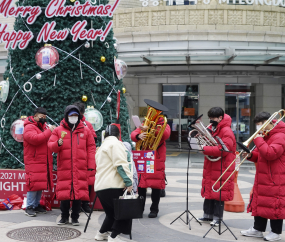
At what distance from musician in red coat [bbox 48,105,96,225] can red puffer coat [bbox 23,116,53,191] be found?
638 mm

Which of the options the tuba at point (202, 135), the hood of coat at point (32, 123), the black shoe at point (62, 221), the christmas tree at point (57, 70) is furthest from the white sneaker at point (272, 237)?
the hood of coat at point (32, 123)

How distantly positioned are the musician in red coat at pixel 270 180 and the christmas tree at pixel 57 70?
359 centimetres

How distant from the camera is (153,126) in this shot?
20.9 feet

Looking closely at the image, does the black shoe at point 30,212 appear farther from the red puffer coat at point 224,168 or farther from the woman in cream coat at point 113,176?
the red puffer coat at point 224,168

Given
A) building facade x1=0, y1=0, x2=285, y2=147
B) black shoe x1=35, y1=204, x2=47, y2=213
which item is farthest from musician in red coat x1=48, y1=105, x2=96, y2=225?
building facade x1=0, y1=0, x2=285, y2=147

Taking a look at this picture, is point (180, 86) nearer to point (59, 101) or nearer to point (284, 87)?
point (284, 87)

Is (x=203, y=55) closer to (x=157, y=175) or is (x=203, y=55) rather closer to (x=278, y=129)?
(x=157, y=175)

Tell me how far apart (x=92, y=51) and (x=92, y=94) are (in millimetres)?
898

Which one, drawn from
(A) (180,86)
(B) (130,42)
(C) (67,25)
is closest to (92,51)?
(C) (67,25)

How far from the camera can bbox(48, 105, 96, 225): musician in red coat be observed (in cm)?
580

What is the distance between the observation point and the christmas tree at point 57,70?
7.37m

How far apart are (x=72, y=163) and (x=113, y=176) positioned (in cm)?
132

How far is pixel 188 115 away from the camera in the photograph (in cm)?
1988

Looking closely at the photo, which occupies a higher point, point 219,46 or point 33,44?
point 219,46
